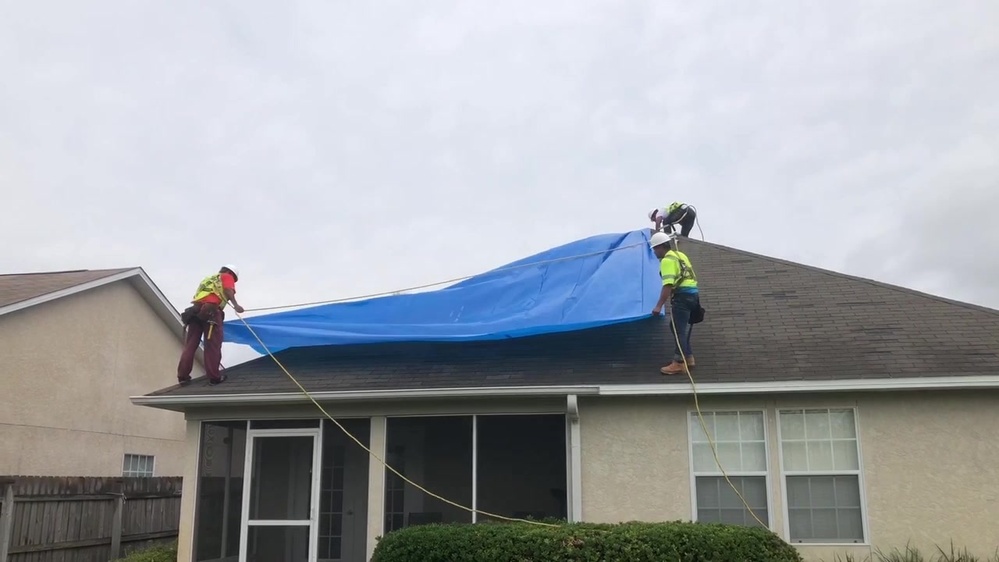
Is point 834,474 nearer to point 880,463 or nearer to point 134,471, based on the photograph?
point 880,463

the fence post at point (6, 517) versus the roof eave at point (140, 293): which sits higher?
the roof eave at point (140, 293)

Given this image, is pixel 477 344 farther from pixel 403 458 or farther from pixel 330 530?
pixel 330 530

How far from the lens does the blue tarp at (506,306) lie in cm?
1094

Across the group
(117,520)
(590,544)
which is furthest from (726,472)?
(117,520)

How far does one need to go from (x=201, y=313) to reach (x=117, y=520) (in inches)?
170

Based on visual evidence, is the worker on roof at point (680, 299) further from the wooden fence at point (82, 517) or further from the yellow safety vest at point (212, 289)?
the wooden fence at point (82, 517)

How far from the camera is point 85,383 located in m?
16.3

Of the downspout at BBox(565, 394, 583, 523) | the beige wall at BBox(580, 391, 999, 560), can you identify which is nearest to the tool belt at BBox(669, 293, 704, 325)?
the beige wall at BBox(580, 391, 999, 560)

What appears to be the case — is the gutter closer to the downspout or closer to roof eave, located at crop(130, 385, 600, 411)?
roof eave, located at crop(130, 385, 600, 411)

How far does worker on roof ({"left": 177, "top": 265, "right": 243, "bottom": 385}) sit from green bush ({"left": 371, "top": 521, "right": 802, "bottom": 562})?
378cm

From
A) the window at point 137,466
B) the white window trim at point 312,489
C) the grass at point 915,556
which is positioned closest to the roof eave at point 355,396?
the white window trim at point 312,489

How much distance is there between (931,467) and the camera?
9.20 metres

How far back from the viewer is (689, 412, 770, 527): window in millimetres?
9570

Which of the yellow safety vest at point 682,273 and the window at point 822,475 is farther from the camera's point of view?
the yellow safety vest at point 682,273
